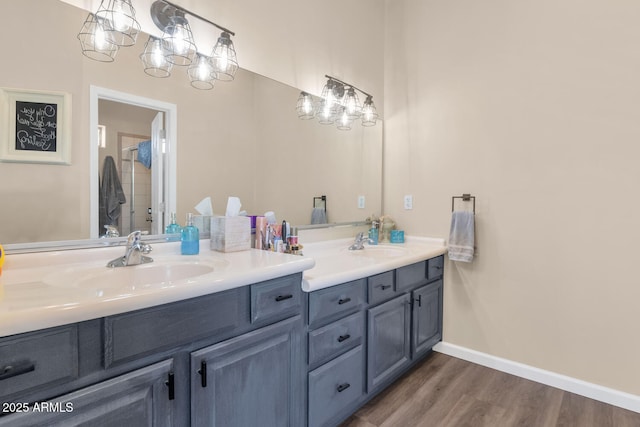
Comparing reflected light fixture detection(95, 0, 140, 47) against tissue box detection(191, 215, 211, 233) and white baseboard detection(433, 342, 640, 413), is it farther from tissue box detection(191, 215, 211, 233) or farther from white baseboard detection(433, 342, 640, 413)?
white baseboard detection(433, 342, 640, 413)

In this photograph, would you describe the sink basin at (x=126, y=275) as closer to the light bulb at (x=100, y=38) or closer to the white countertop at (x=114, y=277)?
Result: the white countertop at (x=114, y=277)

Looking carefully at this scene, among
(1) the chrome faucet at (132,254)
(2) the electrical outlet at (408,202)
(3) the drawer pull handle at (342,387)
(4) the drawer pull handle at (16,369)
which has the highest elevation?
(2) the electrical outlet at (408,202)

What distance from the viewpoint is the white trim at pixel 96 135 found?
1.32m

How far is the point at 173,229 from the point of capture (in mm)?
1552

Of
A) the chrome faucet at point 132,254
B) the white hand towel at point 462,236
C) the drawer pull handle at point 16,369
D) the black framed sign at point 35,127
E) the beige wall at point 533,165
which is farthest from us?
the white hand towel at point 462,236

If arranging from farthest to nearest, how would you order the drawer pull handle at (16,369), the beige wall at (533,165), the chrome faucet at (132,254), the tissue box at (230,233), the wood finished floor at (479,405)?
1. the beige wall at (533,165)
2. the wood finished floor at (479,405)
3. the tissue box at (230,233)
4. the chrome faucet at (132,254)
5. the drawer pull handle at (16,369)

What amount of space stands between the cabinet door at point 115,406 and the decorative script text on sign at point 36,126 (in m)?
0.89

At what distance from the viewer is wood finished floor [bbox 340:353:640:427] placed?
1.73 m

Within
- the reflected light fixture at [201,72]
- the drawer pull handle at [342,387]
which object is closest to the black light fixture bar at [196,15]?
the reflected light fixture at [201,72]

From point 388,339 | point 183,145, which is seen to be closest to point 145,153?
point 183,145

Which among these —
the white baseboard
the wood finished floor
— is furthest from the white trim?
the white baseboard

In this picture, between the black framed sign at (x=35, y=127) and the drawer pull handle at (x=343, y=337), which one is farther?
the drawer pull handle at (x=343, y=337)

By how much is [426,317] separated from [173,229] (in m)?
1.70

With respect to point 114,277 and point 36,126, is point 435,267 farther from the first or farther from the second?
point 36,126
